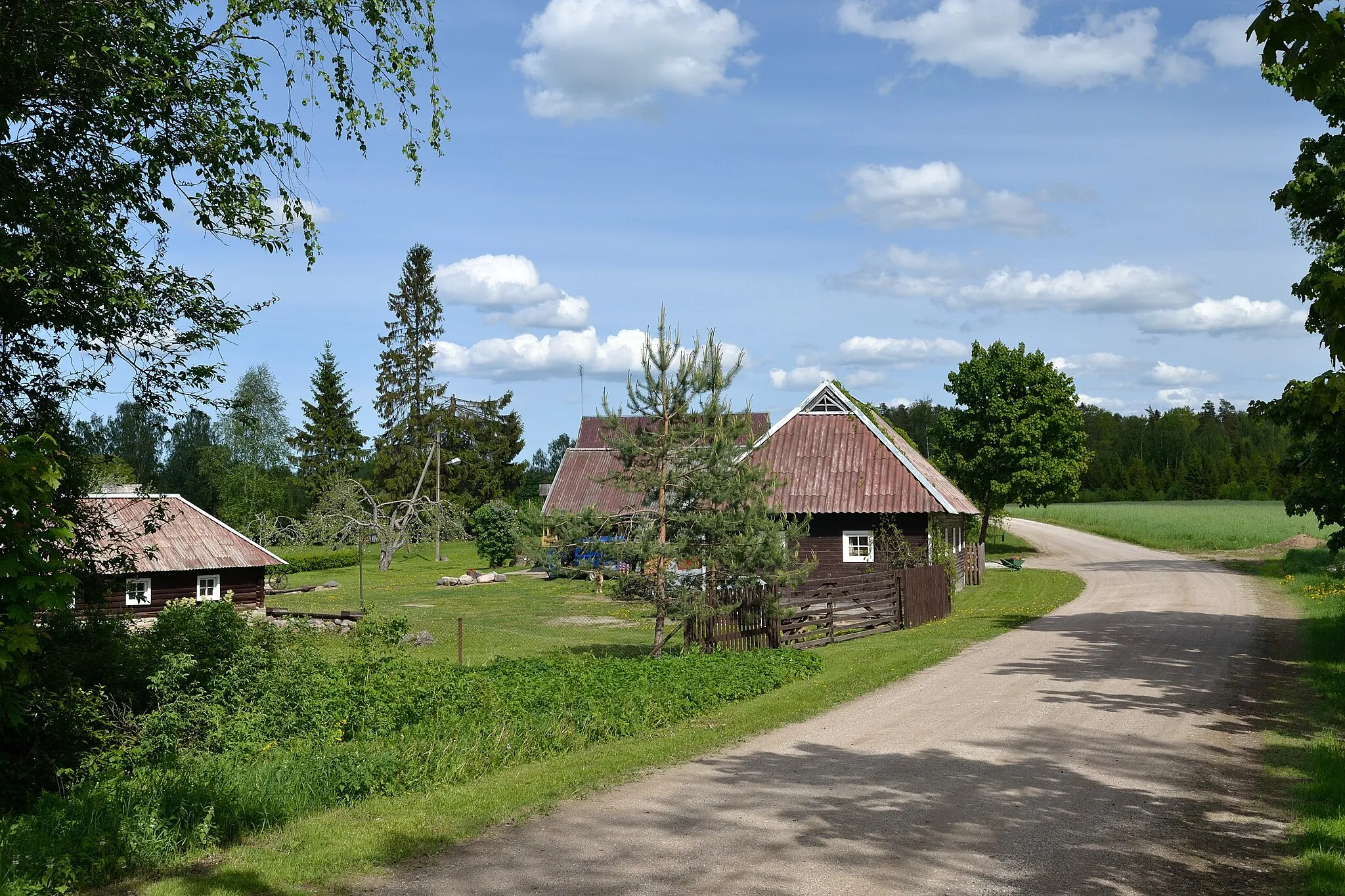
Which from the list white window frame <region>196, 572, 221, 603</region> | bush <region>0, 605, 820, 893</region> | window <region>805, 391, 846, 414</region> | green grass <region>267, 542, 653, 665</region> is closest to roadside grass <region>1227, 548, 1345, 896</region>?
bush <region>0, 605, 820, 893</region>

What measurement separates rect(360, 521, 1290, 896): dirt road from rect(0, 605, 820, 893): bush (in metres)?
1.85

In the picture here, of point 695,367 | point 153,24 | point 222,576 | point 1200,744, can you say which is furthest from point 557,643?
point 153,24

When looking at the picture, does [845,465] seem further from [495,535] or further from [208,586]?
[495,535]

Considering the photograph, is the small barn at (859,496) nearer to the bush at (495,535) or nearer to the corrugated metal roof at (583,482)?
the corrugated metal roof at (583,482)

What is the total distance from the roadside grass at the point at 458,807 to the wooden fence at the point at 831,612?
9.11 feet

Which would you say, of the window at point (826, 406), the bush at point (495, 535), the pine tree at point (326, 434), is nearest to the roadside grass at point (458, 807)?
the window at point (826, 406)

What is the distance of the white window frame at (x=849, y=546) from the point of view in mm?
34125

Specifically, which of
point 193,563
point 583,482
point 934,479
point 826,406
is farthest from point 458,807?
point 583,482

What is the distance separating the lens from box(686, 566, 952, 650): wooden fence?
68.7 feet

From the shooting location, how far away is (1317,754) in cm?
1153

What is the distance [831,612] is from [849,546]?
1032 centimetres

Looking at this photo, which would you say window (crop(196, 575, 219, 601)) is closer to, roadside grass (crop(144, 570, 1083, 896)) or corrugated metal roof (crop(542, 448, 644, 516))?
corrugated metal roof (crop(542, 448, 644, 516))

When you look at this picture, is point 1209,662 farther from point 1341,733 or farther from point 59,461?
point 59,461

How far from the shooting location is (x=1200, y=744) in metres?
12.3
